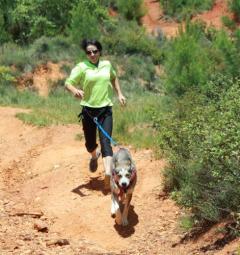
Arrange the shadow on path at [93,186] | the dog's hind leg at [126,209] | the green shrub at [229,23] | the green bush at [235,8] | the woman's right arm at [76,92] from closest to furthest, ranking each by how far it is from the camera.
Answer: the dog's hind leg at [126,209], the woman's right arm at [76,92], the shadow on path at [93,186], the green shrub at [229,23], the green bush at [235,8]

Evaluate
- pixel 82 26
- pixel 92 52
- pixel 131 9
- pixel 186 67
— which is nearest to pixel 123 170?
pixel 92 52

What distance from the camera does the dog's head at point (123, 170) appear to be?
21.0 ft

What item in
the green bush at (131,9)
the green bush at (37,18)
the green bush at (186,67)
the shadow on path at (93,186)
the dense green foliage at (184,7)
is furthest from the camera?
the dense green foliage at (184,7)

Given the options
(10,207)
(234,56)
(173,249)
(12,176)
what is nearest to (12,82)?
(234,56)

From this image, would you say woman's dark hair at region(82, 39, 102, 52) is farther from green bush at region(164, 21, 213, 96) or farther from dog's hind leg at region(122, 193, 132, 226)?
green bush at region(164, 21, 213, 96)

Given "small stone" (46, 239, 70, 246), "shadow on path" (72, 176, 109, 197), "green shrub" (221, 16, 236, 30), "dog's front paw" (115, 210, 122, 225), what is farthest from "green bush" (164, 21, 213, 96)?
"green shrub" (221, 16, 236, 30)

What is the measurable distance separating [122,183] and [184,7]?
29.4m

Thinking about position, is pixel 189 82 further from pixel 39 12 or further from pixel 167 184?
pixel 39 12

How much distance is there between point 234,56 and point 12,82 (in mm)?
7619

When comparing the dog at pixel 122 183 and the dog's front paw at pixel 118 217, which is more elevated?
the dog at pixel 122 183

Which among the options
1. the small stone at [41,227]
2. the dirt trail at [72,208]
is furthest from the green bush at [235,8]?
the small stone at [41,227]

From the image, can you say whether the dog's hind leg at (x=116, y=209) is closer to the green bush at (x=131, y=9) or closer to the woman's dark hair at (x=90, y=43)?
the woman's dark hair at (x=90, y=43)

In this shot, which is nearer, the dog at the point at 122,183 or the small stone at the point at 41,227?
the dog at the point at 122,183

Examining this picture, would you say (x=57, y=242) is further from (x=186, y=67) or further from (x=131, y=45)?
(x=131, y=45)
